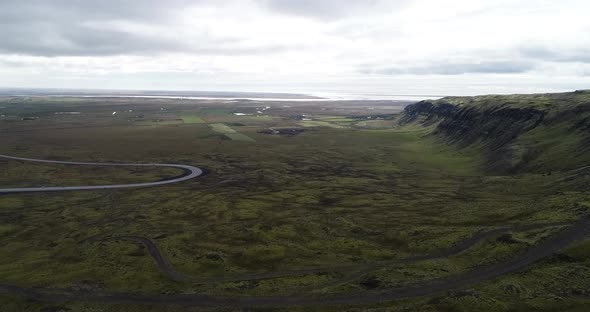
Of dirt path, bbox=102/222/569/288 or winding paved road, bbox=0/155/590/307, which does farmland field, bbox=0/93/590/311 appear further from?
winding paved road, bbox=0/155/590/307

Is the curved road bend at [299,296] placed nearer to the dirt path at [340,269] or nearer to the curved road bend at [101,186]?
the dirt path at [340,269]

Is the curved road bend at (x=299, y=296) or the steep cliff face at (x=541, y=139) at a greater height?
the steep cliff face at (x=541, y=139)

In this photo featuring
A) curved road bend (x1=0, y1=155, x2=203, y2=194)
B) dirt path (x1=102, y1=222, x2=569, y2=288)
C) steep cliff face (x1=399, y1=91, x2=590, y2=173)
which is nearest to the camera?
dirt path (x1=102, y1=222, x2=569, y2=288)

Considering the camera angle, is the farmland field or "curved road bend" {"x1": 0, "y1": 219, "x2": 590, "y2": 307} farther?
the farmland field

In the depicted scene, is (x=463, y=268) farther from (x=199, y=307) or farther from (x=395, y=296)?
(x=199, y=307)

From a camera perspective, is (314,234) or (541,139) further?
(541,139)

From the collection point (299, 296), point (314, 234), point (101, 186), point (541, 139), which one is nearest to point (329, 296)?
point (299, 296)

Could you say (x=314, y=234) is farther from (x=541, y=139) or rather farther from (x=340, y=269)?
(x=541, y=139)

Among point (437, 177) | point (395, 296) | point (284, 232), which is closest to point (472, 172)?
point (437, 177)

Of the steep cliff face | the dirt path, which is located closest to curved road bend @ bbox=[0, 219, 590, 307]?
the dirt path

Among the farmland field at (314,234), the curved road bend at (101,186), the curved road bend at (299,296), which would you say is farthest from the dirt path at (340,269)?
the curved road bend at (101,186)
